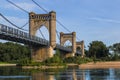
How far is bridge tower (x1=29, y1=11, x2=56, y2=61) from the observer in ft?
346

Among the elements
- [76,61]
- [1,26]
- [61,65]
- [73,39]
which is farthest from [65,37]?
[1,26]

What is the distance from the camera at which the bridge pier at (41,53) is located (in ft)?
346

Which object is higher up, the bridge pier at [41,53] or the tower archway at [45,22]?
the tower archway at [45,22]

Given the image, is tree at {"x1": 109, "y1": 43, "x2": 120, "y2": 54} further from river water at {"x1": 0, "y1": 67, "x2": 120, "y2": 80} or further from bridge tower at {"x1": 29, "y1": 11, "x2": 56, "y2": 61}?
river water at {"x1": 0, "y1": 67, "x2": 120, "y2": 80}

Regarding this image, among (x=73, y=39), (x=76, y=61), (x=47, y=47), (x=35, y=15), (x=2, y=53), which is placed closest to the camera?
(x=47, y=47)

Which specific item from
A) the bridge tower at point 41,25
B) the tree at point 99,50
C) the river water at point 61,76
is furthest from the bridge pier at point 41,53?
the tree at point 99,50

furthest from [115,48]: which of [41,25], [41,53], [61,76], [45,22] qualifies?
[61,76]

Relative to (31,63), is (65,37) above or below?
above

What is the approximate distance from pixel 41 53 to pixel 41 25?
9.63 metres

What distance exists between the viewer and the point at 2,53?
162500 millimetres

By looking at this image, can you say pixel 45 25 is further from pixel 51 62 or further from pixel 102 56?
pixel 102 56

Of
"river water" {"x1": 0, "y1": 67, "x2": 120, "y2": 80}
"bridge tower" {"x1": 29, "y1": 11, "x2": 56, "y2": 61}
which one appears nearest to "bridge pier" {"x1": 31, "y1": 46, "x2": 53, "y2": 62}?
"bridge tower" {"x1": 29, "y1": 11, "x2": 56, "y2": 61}

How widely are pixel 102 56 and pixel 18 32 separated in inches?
4295

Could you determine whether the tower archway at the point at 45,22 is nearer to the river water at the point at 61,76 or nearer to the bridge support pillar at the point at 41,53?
the bridge support pillar at the point at 41,53
